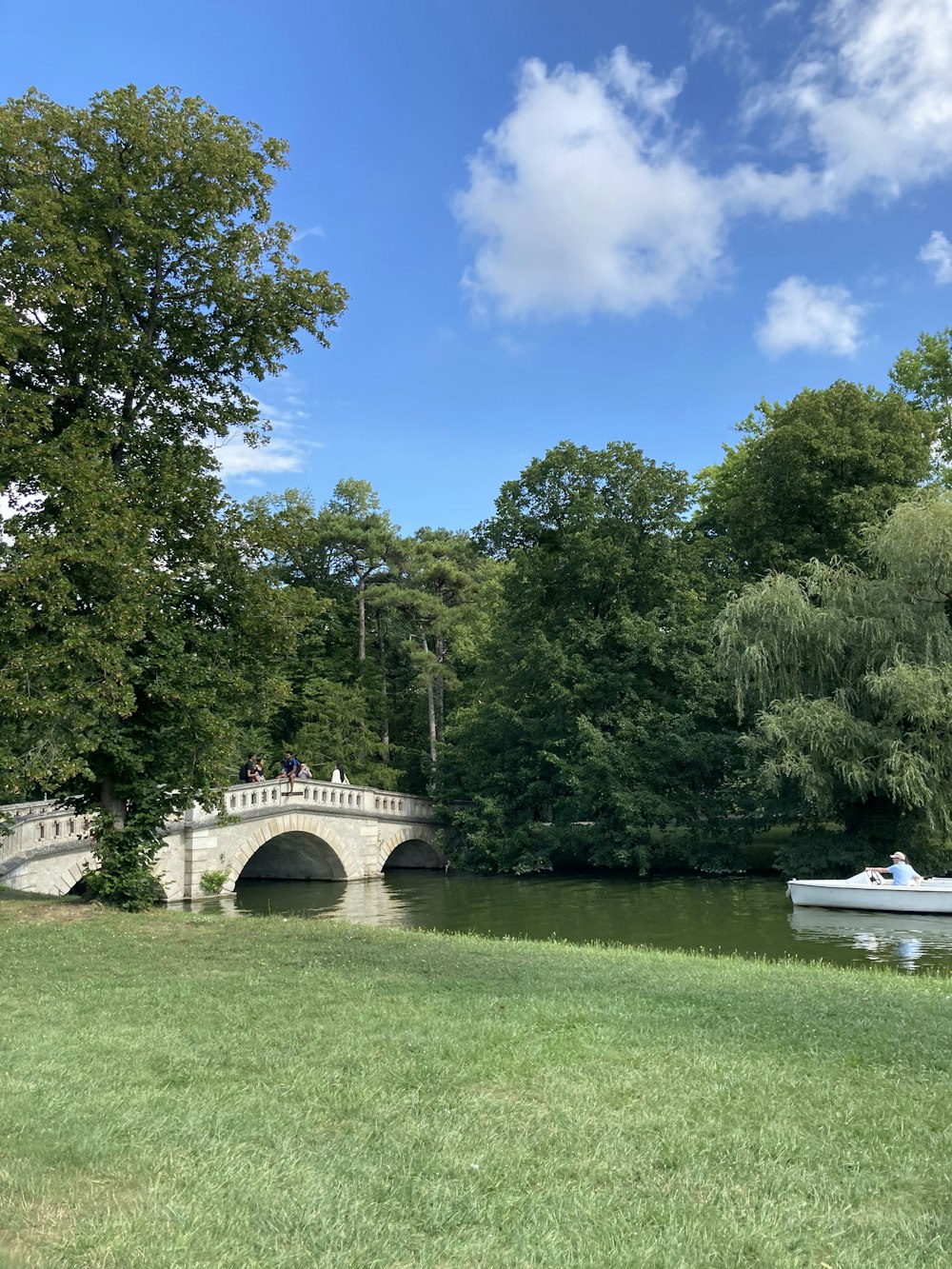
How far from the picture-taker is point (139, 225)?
44.1 feet

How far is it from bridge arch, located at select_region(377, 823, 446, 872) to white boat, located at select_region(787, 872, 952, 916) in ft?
49.1

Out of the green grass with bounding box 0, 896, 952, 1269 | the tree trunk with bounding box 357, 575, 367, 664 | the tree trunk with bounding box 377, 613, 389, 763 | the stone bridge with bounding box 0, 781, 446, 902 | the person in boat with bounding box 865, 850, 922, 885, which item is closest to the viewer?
the green grass with bounding box 0, 896, 952, 1269

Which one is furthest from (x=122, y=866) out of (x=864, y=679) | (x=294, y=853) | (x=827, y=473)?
(x=827, y=473)

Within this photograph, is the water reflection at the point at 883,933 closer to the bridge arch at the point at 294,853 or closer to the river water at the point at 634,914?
the river water at the point at 634,914

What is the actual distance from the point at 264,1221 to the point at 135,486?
11.7m

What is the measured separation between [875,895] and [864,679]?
5.01 metres

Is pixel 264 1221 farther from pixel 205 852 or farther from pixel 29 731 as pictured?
pixel 205 852

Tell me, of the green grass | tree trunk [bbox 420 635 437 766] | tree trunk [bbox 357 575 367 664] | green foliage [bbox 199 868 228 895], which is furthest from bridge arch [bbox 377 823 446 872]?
the green grass

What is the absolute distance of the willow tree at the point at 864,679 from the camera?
21125mm

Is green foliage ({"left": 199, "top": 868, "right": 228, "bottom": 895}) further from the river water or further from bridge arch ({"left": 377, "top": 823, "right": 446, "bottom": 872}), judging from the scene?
bridge arch ({"left": 377, "top": 823, "right": 446, "bottom": 872})

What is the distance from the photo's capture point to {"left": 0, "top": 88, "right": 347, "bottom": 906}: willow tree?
40.5ft

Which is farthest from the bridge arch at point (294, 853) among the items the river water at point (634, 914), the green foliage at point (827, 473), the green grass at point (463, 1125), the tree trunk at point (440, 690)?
the green grass at point (463, 1125)

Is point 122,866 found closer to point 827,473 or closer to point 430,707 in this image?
point 827,473

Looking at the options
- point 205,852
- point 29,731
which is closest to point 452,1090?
point 29,731
